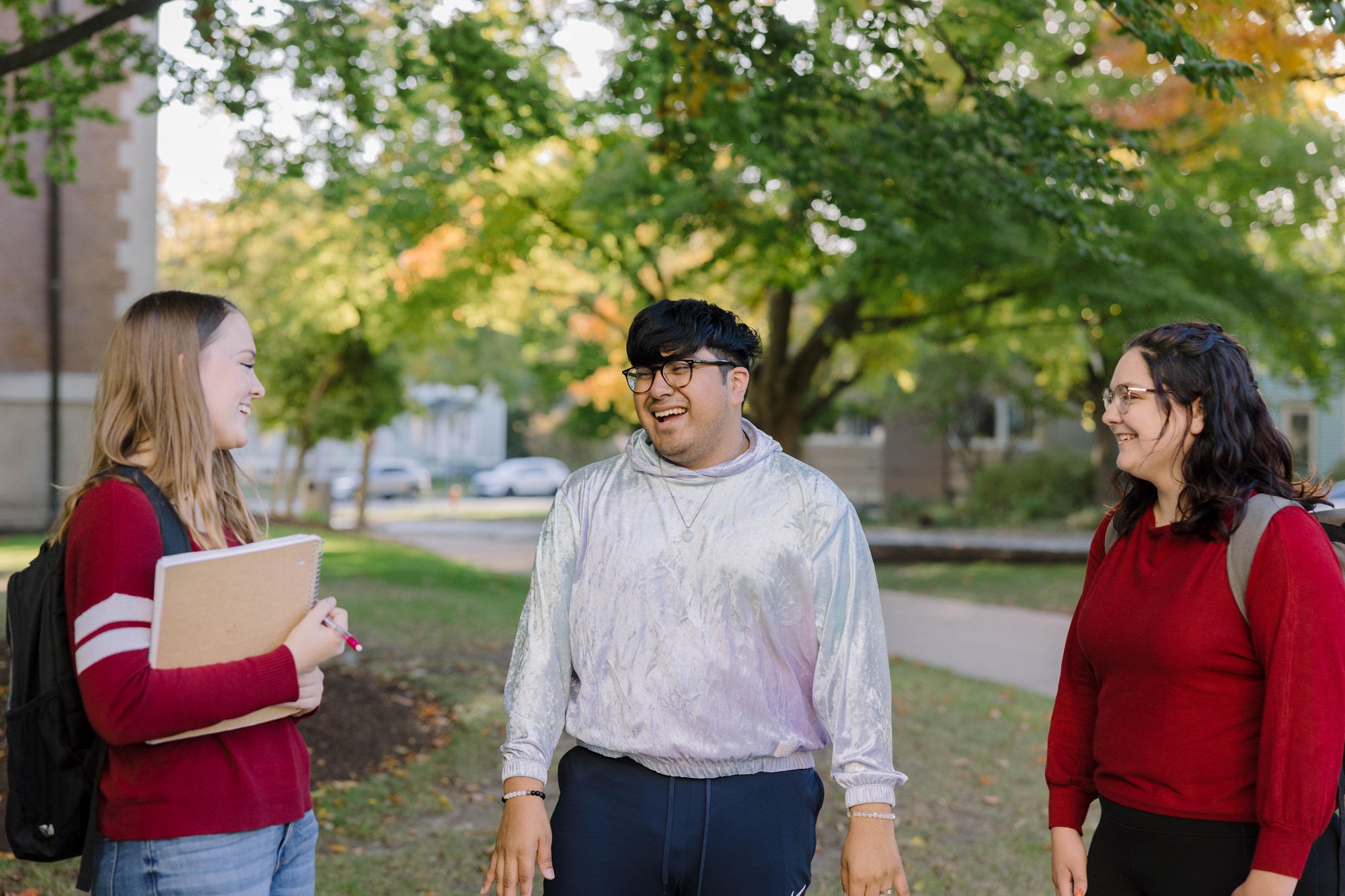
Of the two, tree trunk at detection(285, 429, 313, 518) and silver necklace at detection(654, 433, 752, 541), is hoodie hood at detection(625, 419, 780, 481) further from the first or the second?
tree trunk at detection(285, 429, 313, 518)

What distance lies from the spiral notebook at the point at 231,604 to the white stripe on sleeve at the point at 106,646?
0.04 m

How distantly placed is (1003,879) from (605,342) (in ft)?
49.4

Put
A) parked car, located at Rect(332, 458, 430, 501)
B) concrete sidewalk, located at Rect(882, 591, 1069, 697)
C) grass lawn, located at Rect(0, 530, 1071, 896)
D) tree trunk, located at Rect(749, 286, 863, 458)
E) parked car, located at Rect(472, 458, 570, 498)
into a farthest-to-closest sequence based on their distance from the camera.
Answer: parked car, located at Rect(472, 458, 570, 498) → parked car, located at Rect(332, 458, 430, 501) → tree trunk, located at Rect(749, 286, 863, 458) → concrete sidewalk, located at Rect(882, 591, 1069, 697) → grass lawn, located at Rect(0, 530, 1071, 896)

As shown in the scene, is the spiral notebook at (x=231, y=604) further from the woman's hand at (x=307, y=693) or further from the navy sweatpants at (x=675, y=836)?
the navy sweatpants at (x=675, y=836)

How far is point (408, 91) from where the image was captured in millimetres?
7297

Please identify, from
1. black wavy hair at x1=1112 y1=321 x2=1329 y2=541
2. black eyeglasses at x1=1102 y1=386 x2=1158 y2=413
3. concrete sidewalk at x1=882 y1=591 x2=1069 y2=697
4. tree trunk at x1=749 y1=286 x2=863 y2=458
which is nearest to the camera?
black wavy hair at x1=1112 y1=321 x2=1329 y2=541

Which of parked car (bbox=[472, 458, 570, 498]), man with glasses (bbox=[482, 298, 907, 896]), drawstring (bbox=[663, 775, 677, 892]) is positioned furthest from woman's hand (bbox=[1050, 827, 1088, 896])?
parked car (bbox=[472, 458, 570, 498])

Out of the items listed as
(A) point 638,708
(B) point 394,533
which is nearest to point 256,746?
(A) point 638,708

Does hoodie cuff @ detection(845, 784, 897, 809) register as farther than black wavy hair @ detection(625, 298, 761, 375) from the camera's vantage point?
No

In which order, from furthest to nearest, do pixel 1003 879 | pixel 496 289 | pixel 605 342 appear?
pixel 605 342 < pixel 496 289 < pixel 1003 879

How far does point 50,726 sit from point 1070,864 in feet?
6.86

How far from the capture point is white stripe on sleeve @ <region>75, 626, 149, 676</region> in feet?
6.51

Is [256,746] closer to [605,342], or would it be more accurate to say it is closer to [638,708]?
[638,708]

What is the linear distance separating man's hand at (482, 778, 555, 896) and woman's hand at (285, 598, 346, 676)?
1.64 feet
